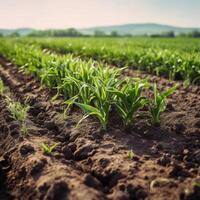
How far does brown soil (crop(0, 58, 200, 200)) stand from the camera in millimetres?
2768

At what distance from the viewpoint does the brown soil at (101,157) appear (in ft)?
9.08

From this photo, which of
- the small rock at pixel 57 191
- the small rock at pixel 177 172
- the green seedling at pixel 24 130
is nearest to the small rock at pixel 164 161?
the small rock at pixel 177 172

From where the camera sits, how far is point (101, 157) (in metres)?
3.32

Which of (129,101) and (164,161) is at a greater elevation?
(129,101)

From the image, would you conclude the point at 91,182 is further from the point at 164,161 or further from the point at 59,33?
the point at 59,33

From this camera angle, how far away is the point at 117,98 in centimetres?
417

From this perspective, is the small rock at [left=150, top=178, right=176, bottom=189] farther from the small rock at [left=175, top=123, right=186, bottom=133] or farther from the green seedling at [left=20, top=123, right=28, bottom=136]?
the green seedling at [left=20, top=123, right=28, bottom=136]

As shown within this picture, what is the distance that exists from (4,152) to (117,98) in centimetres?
125

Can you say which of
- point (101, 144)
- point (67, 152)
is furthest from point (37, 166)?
point (101, 144)

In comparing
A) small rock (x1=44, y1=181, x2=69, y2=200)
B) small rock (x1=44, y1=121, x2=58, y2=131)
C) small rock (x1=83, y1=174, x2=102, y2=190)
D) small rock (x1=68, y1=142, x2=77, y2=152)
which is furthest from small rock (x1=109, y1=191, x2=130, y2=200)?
small rock (x1=44, y1=121, x2=58, y2=131)

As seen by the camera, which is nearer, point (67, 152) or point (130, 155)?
point (130, 155)

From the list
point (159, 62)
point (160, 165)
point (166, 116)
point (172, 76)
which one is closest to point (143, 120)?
point (166, 116)

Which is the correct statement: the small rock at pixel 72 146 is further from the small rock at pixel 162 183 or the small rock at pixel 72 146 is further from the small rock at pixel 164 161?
the small rock at pixel 162 183

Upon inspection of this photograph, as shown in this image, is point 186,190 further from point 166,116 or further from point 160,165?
point 166,116
